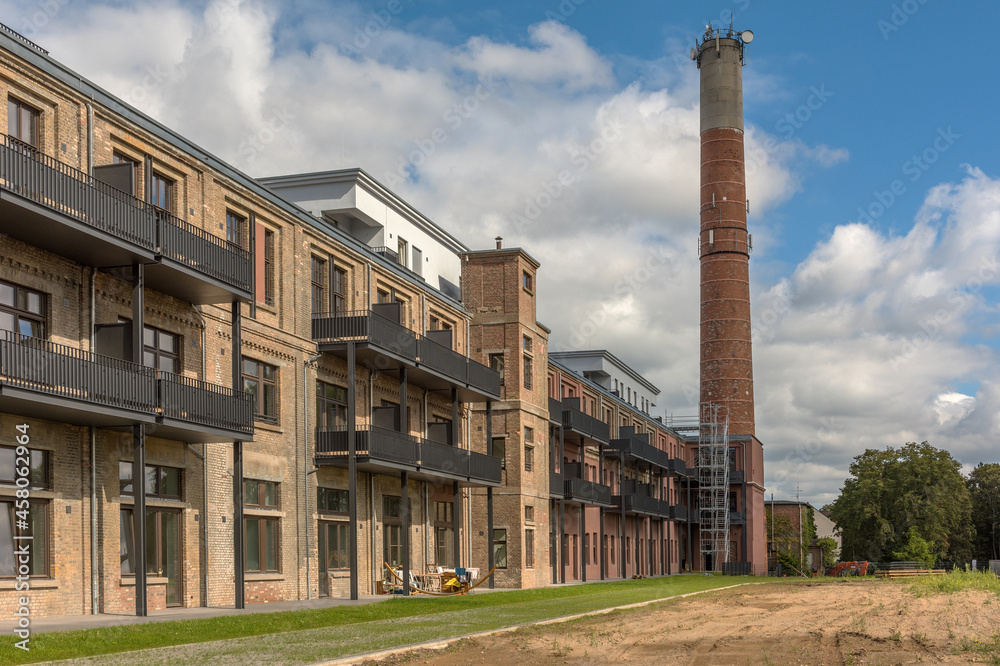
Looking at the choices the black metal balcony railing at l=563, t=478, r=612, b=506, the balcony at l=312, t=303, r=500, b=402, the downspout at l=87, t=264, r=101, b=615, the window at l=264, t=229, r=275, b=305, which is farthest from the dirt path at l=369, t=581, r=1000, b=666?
the black metal balcony railing at l=563, t=478, r=612, b=506

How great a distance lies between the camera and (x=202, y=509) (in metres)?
23.5

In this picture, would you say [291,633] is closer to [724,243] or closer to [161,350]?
[161,350]

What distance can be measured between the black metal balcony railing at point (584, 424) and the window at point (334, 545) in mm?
19816

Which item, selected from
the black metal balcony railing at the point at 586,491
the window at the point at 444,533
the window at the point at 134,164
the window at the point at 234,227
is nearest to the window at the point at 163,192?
the window at the point at 134,164

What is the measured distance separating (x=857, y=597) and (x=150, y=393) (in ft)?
70.2

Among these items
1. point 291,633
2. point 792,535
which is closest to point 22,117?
point 291,633

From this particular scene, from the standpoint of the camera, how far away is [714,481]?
7431 cm

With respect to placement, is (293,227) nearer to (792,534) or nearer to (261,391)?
(261,391)

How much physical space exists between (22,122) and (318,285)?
37.9ft

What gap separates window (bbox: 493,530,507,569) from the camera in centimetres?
4025

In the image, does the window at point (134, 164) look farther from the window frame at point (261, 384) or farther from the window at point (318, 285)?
the window at point (318, 285)

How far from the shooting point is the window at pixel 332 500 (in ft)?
95.5

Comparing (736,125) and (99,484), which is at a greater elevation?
(736,125)

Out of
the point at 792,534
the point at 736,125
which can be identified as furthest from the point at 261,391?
the point at 792,534
